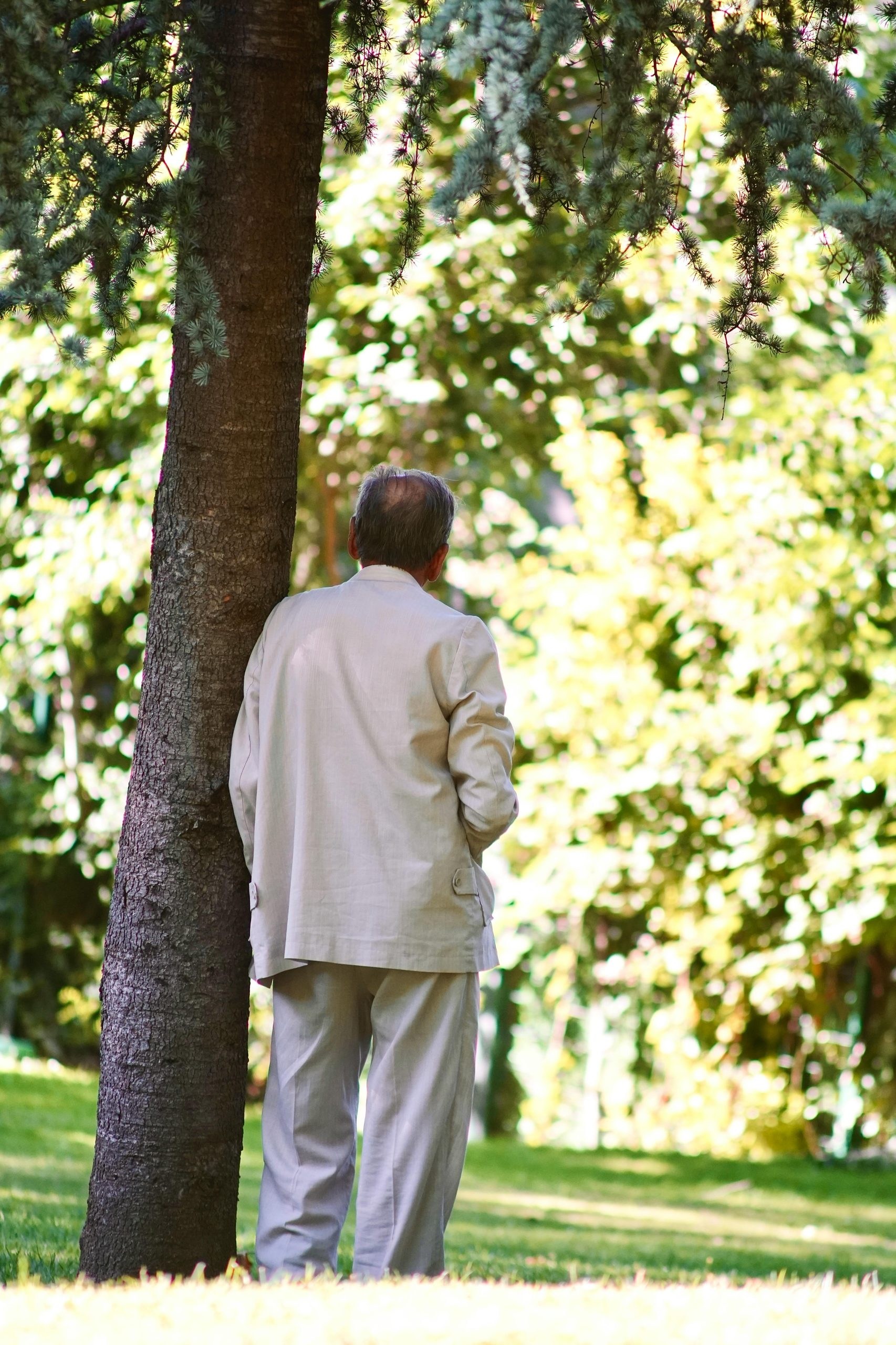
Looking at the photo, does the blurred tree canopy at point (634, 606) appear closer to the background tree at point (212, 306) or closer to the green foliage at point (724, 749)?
the green foliage at point (724, 749)


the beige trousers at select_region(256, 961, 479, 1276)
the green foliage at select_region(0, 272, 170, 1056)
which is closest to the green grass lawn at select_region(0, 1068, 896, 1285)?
the beige trousers at select_region(256, 961, 479, 1276)

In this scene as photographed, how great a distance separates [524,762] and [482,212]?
330 centimetres

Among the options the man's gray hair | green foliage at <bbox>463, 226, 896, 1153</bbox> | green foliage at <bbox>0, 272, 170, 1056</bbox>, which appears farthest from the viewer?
Result: green foliage at <bbox>0, 272, 170, 1056</bbox>

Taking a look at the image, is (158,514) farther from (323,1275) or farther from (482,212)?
(482,212)

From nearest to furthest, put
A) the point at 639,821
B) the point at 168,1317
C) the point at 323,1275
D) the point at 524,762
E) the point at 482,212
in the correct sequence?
the point at 168,1317
the point at 323,1275
the point at 482,212
the point at 639,821
the point at 524,762

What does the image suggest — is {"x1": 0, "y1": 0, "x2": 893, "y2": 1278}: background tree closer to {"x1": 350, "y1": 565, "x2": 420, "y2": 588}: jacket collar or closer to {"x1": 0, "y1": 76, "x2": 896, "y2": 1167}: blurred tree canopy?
{"x1": 350, "y1": 565, "x2": 420, "y2": 588}: jacket collar

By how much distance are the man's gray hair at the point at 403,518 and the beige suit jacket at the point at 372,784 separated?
141mm

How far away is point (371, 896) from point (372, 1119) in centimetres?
46

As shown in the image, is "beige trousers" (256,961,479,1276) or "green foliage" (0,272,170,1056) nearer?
"beige trousers" (256,961,479,1276)

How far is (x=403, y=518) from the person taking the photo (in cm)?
319

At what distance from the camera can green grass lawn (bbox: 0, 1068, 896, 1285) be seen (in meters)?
4.20

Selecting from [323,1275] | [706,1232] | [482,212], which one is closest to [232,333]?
[323,1275]

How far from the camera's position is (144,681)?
126 inches

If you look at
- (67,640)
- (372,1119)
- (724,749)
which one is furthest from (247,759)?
(67,640)
